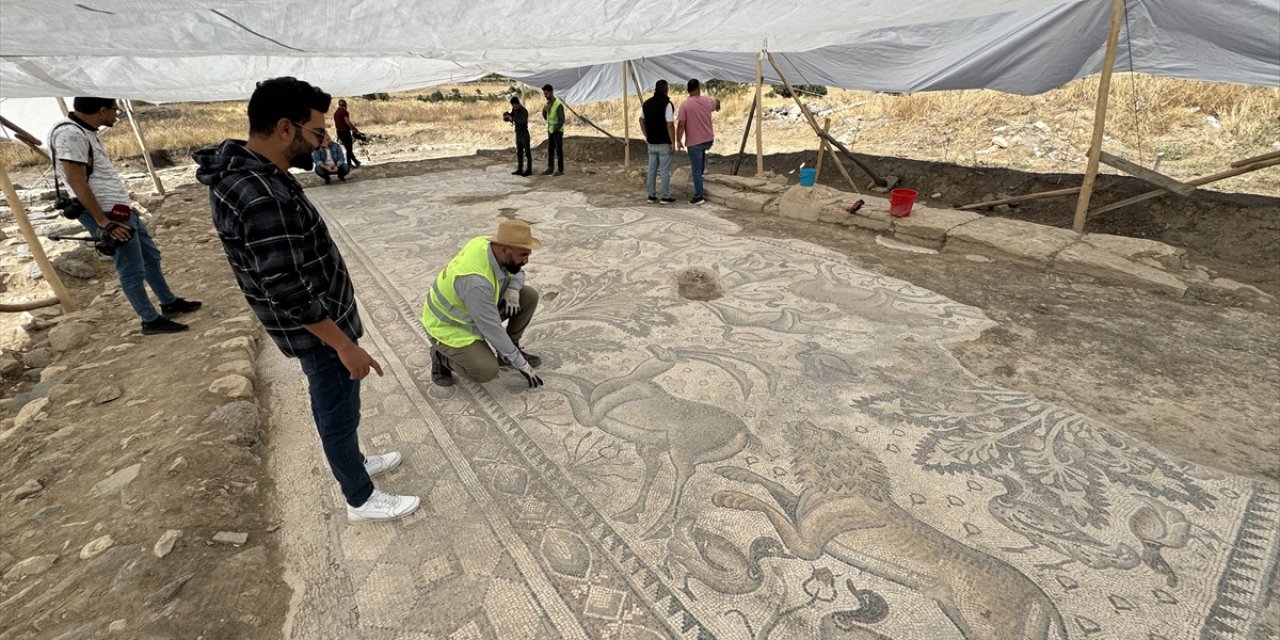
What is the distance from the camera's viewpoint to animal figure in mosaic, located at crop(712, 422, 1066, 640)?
5.76ft

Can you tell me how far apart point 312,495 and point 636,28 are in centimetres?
365

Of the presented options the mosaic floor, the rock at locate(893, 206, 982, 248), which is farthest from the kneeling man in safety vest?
the rock at locate(893, 206, 982, 248)

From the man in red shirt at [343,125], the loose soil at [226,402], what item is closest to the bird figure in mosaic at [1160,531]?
the loose soil at [226,402]

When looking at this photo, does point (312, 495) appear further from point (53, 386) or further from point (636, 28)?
point (636, 28)

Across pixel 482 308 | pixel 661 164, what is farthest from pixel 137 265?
pixel 661 164

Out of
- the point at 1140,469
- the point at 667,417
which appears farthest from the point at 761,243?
the point at 1140,469

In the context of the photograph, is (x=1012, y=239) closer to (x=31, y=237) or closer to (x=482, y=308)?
(x=482, y=308)

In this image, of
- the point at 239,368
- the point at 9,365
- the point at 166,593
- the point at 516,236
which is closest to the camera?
the point at 166,593

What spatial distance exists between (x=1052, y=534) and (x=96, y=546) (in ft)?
11.9

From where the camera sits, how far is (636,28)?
3.98m

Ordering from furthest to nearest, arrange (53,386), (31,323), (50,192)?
(50,192)
(31,323)
(53,386)

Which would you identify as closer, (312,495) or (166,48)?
(312,495)

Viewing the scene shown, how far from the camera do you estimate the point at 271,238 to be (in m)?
1.53

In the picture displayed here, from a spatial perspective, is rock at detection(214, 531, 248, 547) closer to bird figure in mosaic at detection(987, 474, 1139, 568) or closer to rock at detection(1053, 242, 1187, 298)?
bird figure in mosaic at detection(987, 474, 1139, 568)
